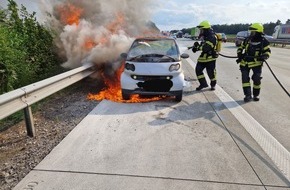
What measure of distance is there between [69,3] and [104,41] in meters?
3.38

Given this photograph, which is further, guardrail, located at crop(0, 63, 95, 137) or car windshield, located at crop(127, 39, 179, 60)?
car windshield, located at crop(127, 39, 179, 60)

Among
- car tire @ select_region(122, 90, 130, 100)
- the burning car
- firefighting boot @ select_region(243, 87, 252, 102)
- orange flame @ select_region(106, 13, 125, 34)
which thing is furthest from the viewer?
orange flame @ select_region(106, 13, 125, 34)

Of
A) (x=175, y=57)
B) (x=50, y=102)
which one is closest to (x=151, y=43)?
(x=175, y=57)

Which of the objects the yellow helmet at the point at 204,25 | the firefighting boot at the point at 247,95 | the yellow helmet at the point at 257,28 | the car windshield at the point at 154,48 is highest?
the yellow helmet at the point at 204,25

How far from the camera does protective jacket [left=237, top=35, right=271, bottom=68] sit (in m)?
6.98

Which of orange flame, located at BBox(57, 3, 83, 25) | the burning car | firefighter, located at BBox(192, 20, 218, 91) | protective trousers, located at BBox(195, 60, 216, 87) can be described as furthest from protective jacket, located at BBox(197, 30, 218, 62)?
orange flame, located at BBox(57, 3, 83, 25)

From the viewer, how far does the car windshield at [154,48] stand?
694 centimetres

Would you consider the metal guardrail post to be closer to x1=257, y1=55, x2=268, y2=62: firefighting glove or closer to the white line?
the white line

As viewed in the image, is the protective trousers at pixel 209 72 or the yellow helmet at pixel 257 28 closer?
the yellow helmet at pixel 257 28

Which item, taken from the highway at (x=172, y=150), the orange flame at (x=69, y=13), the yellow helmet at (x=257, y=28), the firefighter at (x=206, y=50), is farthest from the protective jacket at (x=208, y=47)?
the orange flame at (x=69, y=13)

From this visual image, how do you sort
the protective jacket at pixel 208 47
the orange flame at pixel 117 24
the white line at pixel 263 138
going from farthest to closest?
the orange flame at pixel 117 24 → the protective jacket at pixel 208 47 → the white line at pixel 263 138

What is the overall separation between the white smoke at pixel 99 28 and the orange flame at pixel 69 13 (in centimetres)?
10

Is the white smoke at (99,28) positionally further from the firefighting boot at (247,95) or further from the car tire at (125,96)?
the firefighting boot at (247,95)

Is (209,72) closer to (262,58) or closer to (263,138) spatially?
(262,58)
